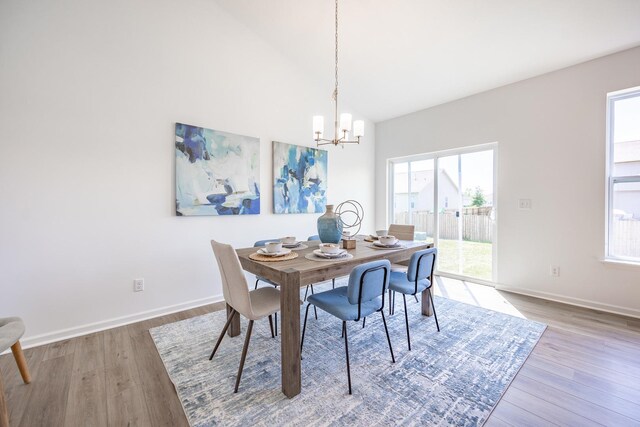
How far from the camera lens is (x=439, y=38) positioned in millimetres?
2916

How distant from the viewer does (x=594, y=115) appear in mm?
2848

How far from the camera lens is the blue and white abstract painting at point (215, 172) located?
2.89m

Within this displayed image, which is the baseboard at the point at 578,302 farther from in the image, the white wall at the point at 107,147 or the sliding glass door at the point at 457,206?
the white wall at the point at 107,147

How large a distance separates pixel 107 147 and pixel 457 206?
4.40 meters

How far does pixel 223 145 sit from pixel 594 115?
4.14m

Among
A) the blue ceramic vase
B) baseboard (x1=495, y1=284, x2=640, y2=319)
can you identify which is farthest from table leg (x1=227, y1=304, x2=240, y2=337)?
baseboard (x1=495, y1=284, x2=640, y2=319)

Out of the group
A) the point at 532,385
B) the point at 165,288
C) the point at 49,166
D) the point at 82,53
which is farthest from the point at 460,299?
the point at 82,53

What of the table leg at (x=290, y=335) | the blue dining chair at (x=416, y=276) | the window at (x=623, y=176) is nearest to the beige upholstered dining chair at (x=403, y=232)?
the blue dining chair at (x=416, y=276)

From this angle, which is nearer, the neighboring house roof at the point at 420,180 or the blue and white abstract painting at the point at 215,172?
the blue and white abstract painting at the point at 215,172

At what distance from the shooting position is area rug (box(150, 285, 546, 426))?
1494 millimetres

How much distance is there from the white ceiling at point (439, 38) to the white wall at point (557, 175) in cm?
22

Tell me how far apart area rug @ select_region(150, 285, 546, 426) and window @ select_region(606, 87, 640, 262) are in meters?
1.40

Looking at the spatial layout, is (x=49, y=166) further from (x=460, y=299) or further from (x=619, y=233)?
(x=619, y=233)

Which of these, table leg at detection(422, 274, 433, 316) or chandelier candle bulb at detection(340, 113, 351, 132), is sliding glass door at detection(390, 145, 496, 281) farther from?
chandelier candle bulb at detection(340, 113, 351, 132)
